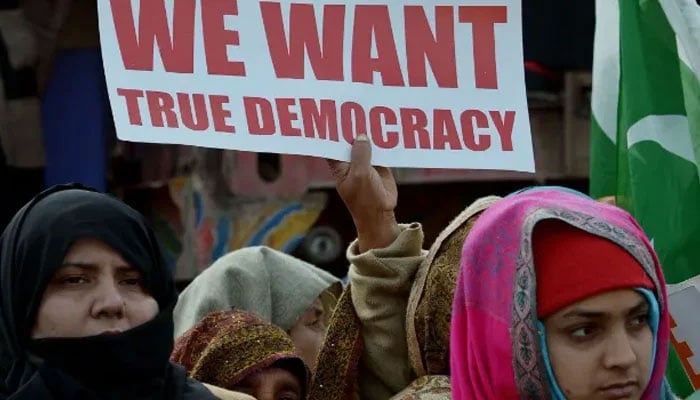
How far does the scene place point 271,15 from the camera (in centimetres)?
420

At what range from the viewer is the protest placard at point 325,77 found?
414 centimetres

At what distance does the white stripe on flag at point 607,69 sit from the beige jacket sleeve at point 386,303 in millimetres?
752

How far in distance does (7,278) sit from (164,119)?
53 cm

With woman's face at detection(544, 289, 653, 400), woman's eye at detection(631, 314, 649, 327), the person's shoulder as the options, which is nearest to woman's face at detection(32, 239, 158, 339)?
the person's shoulder

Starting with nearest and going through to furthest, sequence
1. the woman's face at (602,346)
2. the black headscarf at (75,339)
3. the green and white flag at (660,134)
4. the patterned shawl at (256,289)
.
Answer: the woman's face at (602,346), the black headscarf at (75,339), the green and white flag at (660,134), the patterned shawl at (256,289)

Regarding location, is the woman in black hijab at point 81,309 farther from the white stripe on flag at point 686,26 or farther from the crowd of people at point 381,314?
the white stripe on flag at point 686,26

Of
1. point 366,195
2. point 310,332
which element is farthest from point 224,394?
point 310,332

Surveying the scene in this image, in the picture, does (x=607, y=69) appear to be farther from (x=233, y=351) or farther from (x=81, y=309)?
(x=81, y=309)

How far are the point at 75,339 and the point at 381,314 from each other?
2.47ft

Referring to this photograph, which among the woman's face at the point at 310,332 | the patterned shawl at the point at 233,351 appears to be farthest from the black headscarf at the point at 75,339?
the woman's face at the point at 310,332

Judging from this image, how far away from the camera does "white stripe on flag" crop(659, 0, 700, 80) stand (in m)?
4.20

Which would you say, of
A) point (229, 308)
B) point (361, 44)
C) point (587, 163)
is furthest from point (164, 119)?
point (587, 163)

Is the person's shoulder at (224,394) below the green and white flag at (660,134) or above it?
below

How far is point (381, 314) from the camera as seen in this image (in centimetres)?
421
